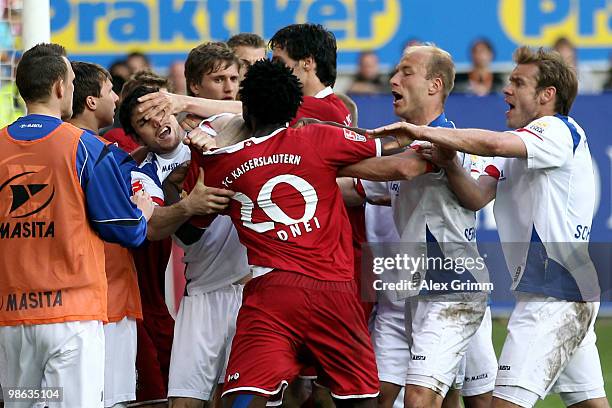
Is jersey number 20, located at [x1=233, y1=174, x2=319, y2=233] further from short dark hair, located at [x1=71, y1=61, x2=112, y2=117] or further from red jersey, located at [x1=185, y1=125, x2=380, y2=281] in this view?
short dark hair, located at [x1=71, y1=61, x2=112, y2=117]

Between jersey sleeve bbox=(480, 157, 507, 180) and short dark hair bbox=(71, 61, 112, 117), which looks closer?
jersey sleeve bbox=(480, 157, 507, 180)

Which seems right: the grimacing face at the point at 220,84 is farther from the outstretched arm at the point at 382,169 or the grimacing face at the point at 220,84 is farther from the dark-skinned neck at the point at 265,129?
the outstretched arm at the point at 382,169

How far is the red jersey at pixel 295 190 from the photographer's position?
5.83 metres

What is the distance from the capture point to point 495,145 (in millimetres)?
5934

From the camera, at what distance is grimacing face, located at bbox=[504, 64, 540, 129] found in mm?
6422

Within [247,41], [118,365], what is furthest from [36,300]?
[247,41]

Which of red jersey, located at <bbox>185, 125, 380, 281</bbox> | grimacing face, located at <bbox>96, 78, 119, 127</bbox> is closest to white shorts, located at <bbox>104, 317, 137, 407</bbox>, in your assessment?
red jersey, located at <bbox>185, 125, 380, 281</bbox>

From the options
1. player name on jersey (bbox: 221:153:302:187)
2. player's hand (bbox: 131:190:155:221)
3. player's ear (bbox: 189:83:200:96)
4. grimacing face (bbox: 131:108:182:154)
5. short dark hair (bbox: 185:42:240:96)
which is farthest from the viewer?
player's ear (bbox: 189:83:200:96)

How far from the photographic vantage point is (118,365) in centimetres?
654

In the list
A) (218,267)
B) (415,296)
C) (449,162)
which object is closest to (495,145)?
(449,162)

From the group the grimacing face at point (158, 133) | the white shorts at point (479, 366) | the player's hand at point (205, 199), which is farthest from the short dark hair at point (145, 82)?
the white shorts at point (479, 366)

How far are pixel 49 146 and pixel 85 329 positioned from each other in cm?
89

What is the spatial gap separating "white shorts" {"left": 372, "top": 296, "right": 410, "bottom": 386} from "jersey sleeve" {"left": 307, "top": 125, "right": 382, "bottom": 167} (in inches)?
53.6

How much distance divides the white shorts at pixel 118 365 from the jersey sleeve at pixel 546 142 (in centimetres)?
240
